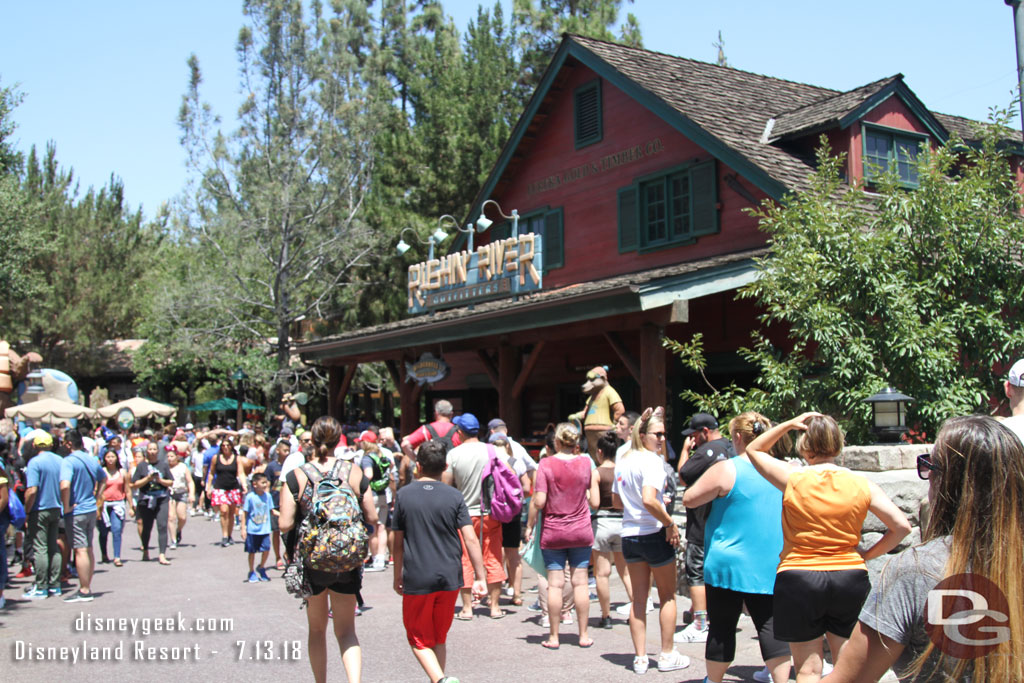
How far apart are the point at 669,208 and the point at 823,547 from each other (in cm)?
1234

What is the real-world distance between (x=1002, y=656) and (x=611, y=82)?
16.1 meters

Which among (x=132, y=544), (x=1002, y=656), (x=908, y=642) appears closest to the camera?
(x=1002, y=656)

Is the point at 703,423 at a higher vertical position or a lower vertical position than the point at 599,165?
lower

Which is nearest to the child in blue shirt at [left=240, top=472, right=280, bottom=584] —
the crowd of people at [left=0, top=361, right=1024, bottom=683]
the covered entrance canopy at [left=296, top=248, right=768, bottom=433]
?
the crowd of people at [left=0, top=361, right=1024, bottom=683]

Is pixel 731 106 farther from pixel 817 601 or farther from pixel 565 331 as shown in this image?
pixel 817 601

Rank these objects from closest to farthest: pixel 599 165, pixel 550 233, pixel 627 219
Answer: pixel 627 219 < pixel 599 165 < pixel 550 233

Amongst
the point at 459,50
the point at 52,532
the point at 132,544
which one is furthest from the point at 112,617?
the point at 459,50

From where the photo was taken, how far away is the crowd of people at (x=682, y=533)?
93.7 inches

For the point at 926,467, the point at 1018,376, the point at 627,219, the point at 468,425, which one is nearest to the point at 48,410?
the point at 627,219

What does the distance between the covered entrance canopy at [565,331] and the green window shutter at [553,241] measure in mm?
1682

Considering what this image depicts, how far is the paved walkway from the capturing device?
6754mm

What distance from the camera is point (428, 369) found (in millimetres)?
17422

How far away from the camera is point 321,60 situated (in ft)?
100

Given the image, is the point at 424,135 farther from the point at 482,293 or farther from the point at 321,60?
the point at 482,293
